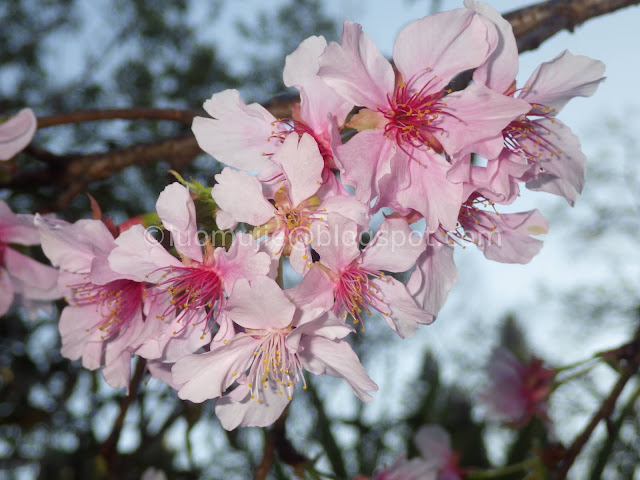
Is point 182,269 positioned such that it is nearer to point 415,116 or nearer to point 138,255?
point 138,255

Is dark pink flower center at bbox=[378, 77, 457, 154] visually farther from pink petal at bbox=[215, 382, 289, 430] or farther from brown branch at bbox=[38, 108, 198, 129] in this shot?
brown branch at bbox=[38, 108, 198, 129]

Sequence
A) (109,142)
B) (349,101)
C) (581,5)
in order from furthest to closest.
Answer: (109,142) < (581,5) < (349,101)

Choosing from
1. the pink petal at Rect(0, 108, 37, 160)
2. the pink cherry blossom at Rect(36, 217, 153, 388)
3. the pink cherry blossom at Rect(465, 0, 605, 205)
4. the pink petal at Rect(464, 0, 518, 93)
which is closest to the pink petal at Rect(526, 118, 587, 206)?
the pink cherry blossom at Rect(465, 0, 605, 205)

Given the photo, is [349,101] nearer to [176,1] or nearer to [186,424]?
[186,424]

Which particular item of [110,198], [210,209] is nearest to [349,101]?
[210,209]

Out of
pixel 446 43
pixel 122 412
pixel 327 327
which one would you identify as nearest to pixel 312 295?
pixel 327 327

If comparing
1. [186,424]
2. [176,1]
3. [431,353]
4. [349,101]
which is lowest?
[431,353]

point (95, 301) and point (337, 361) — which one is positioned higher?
point (337, 361)
